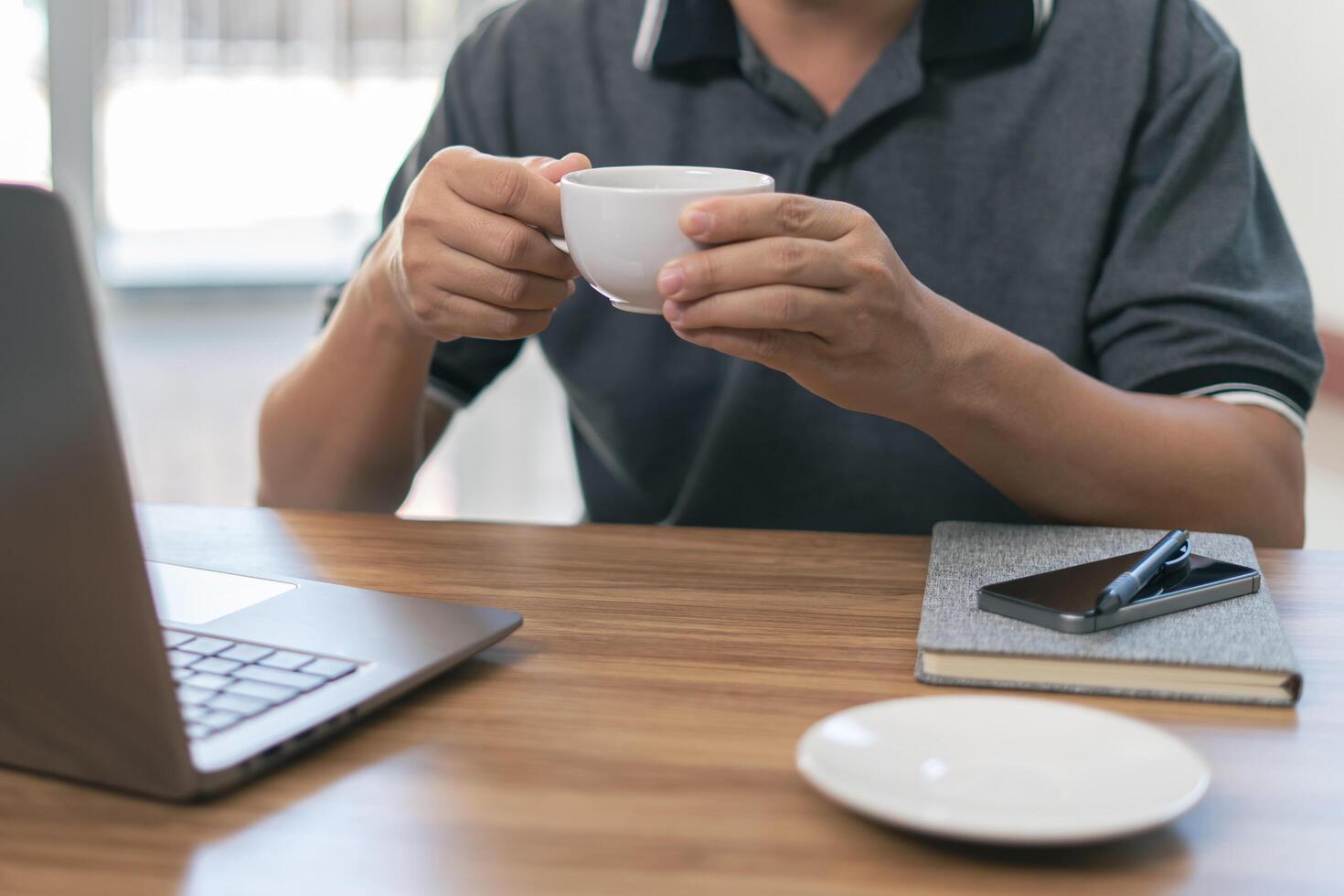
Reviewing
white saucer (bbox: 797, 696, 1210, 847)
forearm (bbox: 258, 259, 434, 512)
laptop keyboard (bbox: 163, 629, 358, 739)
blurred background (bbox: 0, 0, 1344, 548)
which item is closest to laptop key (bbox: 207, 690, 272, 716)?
laptop keyboard (bbox: 163, 629, 358, 739)

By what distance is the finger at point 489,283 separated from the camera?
82 centimetres

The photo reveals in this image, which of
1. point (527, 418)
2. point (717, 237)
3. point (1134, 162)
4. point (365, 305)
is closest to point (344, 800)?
point (717, 237)

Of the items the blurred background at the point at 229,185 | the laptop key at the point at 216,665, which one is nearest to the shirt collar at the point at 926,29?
the laptop key at the point at 216,665

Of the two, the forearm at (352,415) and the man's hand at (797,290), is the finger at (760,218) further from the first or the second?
the forearm at (352,415)

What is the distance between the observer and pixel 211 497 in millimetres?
2791

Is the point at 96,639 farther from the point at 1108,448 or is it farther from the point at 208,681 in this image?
the point at 1108,448

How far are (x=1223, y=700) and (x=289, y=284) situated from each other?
98.2 inches

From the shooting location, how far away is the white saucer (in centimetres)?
46

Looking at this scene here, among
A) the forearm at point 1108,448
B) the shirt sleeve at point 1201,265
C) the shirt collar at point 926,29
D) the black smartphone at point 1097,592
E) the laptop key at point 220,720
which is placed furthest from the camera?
the shirt collar at point 926,29

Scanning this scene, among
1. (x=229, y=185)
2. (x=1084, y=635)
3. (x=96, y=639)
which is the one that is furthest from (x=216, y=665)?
(x=229, y=185)

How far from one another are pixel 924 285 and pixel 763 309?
12.1 inches

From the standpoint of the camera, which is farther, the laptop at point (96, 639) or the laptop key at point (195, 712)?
the laptop key at point (195, 712)

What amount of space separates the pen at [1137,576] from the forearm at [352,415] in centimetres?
57

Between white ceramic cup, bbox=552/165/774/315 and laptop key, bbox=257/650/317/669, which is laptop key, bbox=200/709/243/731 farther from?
white ceramic cup, bbox=552/165/774/315
